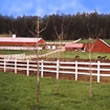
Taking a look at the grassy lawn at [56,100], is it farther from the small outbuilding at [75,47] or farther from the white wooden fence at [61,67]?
the small outbuilding at [75,47]

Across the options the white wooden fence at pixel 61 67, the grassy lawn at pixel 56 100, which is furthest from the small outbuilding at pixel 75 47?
the grassy lawn at pixel 56 100

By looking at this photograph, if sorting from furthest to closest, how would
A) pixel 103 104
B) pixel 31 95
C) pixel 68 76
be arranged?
pixel 68 76
pixel 31 95
pixel 103 104

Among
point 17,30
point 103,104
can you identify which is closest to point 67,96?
point 103,104

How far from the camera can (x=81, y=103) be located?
8586 millimetres

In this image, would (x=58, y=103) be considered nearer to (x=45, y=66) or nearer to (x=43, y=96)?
(x=43, y=96)

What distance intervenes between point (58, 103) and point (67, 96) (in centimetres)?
137

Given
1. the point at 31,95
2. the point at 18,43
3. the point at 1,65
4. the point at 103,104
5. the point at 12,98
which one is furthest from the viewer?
the point at 18,43

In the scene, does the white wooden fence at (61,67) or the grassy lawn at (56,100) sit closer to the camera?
the grassy lawn at (56,100)

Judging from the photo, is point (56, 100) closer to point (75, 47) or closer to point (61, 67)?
point (61, 67)

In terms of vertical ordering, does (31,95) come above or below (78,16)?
below

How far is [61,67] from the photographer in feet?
53.2

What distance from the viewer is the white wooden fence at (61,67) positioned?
48.9 feet

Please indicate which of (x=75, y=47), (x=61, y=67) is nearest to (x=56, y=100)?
(x=61, y=67)

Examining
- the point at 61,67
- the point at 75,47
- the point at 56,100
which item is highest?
the point at 75,47
